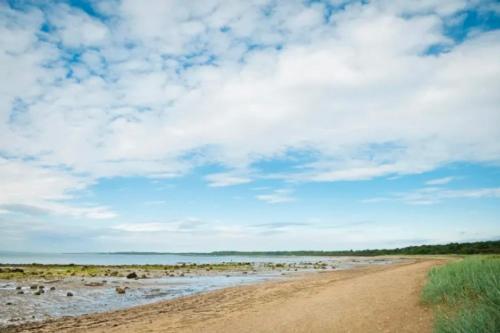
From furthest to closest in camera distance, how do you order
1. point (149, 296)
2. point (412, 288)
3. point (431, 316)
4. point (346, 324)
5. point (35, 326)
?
point (149, 296) → point (412, 288) → point (35, 326) → point (346, 324) → point (431, 316)

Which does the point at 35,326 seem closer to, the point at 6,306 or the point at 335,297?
the point at 6,306

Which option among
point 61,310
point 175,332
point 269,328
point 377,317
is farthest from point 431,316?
point 61,310

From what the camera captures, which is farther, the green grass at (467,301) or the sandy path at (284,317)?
the sandy path at (284,317)

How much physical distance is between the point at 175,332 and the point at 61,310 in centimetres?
1119

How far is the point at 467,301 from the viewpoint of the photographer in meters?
11.5

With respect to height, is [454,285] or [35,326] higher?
[454,285]

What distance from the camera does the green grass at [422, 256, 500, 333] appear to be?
8305 mm

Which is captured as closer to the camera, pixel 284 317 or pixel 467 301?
pixel 467 301

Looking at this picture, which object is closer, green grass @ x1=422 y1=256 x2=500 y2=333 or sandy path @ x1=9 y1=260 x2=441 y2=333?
green grass @ x1=422 y1=256 x2=500 y2=333

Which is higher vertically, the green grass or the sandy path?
the green grass

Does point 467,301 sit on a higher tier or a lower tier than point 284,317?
higher

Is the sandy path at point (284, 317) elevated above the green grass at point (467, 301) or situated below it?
below

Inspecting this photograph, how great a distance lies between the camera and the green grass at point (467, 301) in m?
8.30

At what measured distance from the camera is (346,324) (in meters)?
12.8
